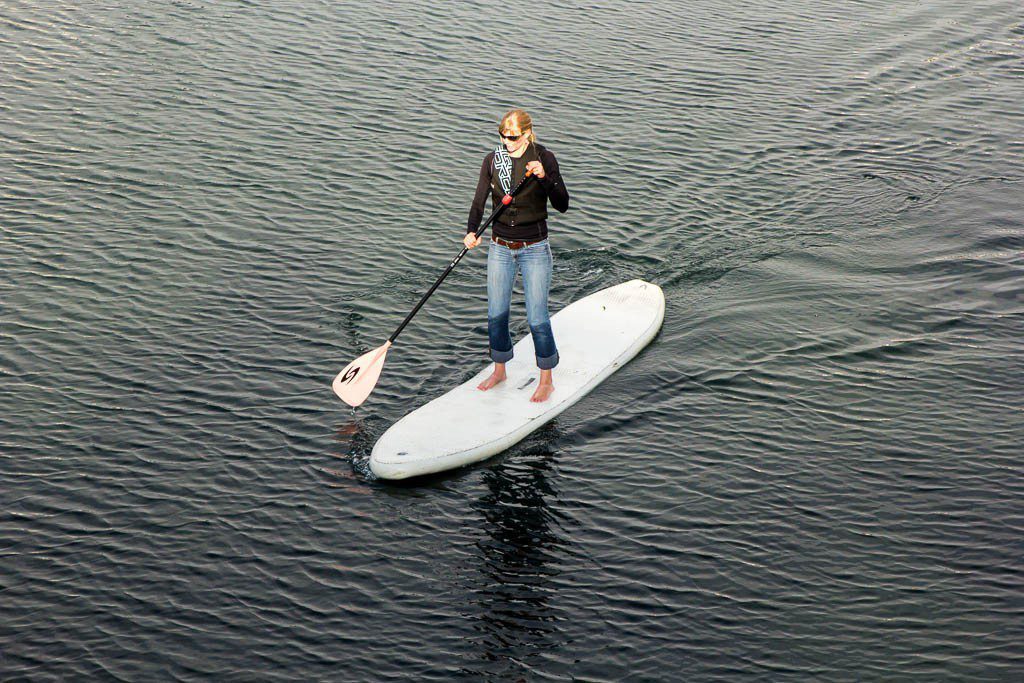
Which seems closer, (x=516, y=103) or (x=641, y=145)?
(x=641, y=145)

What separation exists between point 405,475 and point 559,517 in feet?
4.69

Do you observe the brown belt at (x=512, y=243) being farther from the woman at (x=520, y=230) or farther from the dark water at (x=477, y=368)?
the dark water at (x=477, y=368)

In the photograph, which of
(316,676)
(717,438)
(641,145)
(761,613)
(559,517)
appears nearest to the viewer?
(316,676)

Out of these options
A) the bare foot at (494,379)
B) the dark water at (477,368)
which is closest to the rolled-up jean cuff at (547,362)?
the bare foot at (494,379)

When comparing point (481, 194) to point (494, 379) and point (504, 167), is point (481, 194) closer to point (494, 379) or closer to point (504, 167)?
point (504, 167)

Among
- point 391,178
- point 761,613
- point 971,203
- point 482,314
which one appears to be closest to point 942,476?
point 761,613

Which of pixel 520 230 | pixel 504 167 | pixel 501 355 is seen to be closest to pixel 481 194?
pixel 504 167

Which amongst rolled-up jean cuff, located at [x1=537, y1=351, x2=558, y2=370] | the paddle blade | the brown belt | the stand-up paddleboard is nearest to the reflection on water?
the stand-up paddleboard

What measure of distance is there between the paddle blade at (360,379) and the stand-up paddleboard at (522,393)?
1.79 ft

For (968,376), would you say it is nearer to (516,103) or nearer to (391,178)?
(391,178)

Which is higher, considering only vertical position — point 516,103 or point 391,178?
point 516,103

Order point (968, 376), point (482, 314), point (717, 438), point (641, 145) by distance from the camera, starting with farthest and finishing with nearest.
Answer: point (641, 145) → point (482, 314) → point (968, 376) → point (717, 438)

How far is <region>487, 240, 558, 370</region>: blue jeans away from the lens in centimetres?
1032

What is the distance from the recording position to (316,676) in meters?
7.81
